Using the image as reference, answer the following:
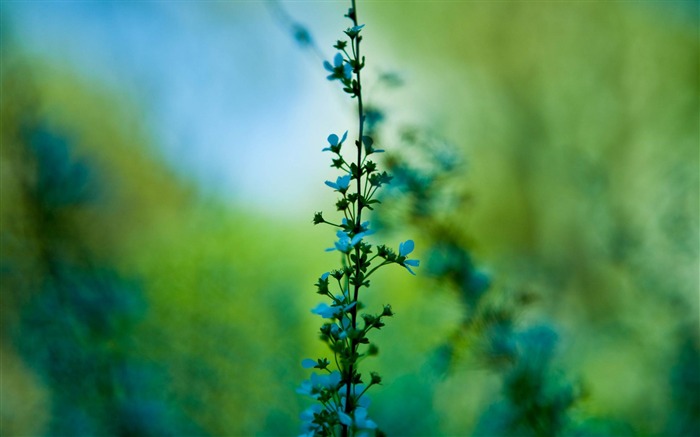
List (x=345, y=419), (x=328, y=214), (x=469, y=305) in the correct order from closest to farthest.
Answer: (x=345, y=419), (x=469, y=305), (x=328, y=214)

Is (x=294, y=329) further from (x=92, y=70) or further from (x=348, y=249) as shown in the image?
(x=92, y=70)

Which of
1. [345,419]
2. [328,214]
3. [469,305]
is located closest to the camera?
[345,419]

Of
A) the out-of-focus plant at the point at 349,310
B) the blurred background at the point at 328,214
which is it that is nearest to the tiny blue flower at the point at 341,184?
the out-of-focus plant at the point at 349,310

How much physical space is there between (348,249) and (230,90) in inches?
46.1

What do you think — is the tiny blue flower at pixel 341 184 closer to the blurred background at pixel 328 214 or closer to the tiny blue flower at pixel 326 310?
the tiny blue flower at pixel 326 310

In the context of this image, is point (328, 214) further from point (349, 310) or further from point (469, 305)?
point (349, 310)

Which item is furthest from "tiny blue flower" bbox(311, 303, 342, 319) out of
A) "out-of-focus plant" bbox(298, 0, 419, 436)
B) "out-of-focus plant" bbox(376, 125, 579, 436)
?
"out-of-focus plant" bbox(376, 125, 579, 436)

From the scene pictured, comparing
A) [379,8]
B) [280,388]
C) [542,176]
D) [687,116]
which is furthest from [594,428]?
[379,8]

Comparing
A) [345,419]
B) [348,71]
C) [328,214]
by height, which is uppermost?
[328,214]

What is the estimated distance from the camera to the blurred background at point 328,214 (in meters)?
0.54

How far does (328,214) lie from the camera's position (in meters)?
1.39

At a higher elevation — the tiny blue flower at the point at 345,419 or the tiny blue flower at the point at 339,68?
the tiny blue flower at the point at 339,68

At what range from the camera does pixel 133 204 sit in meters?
1.54

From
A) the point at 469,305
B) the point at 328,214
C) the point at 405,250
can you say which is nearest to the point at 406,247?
the point at 405,250
